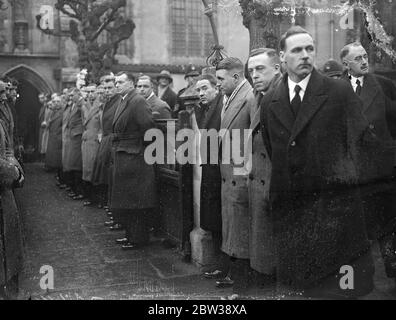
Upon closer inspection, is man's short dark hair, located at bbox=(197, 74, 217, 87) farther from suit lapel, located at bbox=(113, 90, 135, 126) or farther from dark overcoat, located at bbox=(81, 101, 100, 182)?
dark overcoat, located at bbox=(81, 101, 100, 182)

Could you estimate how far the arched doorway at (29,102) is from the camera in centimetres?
1947

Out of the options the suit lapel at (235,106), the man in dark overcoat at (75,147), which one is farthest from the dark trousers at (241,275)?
the man in dark overcoat at (75,147)

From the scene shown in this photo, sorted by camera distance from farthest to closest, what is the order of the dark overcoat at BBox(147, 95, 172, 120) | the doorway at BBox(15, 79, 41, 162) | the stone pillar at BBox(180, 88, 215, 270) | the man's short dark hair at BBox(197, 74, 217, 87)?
the doorway at BBox(15, 79, 41, 162)
the dark overcoat at BBox(147, 95, 172, 120)
the stone pillar at BBox(180, 88, 215, 270)
the man's short dark hair at BBox(197, 74, 217, 87)

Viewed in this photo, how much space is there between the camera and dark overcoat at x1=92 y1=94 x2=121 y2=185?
24.9ft

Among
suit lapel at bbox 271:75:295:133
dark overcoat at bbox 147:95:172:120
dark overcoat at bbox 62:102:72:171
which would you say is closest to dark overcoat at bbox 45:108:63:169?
dark overcoat at bbox 62:102:72:171

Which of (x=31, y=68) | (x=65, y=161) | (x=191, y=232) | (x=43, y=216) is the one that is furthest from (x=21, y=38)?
(x=191, y=232)

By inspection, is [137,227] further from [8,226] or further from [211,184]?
[8,226]

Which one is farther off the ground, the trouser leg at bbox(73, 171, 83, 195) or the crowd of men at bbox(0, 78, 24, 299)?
the crowd of men at bbox(0, 78, 24, 299)

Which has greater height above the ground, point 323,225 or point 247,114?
point 247,114

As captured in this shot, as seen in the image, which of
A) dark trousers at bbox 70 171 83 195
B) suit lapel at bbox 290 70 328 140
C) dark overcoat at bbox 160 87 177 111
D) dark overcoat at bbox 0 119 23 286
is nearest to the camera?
suit lapel at bbox 290 70 328 140

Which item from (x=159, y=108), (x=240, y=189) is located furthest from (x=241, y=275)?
(x=159, y=108)

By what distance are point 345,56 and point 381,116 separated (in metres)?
0.61

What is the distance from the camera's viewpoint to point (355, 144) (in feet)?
10.8

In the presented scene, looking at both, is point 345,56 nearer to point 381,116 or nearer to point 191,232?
point 381,116
